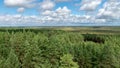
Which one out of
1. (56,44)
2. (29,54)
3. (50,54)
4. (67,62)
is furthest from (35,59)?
(67,62)

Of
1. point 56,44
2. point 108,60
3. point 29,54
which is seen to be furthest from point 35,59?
point 108,60

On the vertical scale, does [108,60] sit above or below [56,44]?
below

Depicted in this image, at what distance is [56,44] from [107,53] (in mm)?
12177

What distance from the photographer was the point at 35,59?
45.4 meters

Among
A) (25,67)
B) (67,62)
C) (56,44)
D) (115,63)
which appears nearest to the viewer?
(67,62)

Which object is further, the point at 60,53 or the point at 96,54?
the point at 96,54

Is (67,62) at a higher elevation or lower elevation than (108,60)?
higher

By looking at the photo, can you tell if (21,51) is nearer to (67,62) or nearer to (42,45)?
(42,45)

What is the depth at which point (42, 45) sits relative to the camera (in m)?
54.8

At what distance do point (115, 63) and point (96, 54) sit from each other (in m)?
8.39

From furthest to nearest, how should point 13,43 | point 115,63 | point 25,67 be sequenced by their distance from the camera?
point 13,43 < point 115,63 < point 25,67

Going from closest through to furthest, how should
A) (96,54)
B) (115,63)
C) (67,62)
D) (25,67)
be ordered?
1. (67,62)
2. (25,67)
3. (115,63)
4. (96,54)

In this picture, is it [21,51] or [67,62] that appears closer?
[67,62]

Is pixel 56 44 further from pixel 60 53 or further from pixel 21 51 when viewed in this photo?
pixel 21 51
